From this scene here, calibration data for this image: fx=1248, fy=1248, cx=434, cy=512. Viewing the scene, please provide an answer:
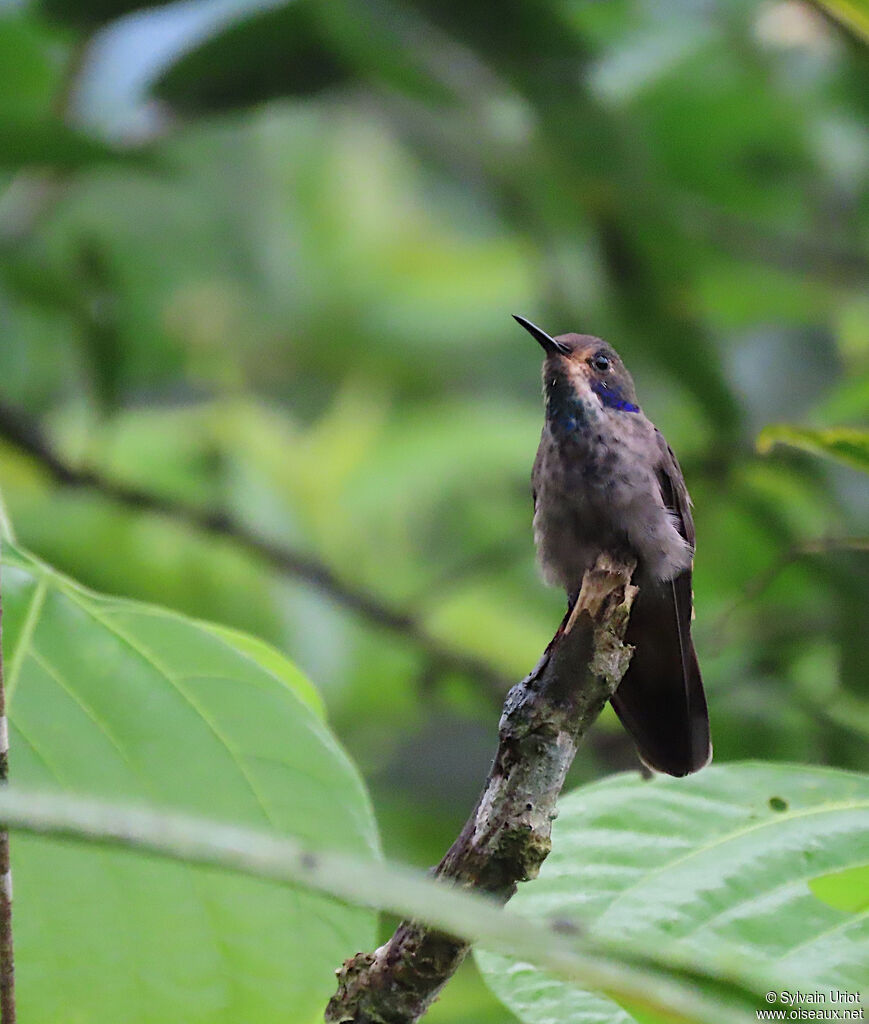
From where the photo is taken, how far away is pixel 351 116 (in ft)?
20.0

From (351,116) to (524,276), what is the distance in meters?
1.32

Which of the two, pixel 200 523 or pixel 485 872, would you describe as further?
pixel 200 523

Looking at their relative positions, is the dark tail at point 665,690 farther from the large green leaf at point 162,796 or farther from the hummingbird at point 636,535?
the large green leaf at point 162,796

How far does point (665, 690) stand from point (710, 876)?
2.17 ft

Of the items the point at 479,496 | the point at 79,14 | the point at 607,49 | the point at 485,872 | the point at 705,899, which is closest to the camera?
the point at 485,872

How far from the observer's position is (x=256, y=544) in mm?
3371

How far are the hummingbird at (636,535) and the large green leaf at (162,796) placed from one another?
0.64 m

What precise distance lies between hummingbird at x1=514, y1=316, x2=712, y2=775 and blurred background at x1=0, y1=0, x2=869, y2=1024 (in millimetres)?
167

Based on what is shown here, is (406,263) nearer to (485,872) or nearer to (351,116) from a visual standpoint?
(351,116)

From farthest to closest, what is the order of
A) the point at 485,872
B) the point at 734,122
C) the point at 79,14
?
1. the point at 734,122
2. the point at 79,14
3. the point at 485,872

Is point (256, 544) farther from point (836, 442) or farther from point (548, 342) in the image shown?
point (836, 442)

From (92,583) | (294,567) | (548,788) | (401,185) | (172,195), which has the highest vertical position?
(401,185)

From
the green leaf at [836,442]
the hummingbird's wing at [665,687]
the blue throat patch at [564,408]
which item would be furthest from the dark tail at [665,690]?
the green leaf at [836,442]

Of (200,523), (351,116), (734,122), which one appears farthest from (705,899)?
(351,116)
